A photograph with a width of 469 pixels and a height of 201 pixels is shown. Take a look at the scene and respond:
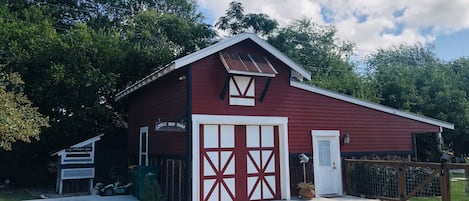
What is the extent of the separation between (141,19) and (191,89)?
12179 millimetres

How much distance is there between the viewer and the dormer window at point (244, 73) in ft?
30.0

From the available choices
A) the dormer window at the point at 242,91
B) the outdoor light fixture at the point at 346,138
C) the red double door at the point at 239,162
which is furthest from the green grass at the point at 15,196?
the outdoor light fixture at the point at 346,138

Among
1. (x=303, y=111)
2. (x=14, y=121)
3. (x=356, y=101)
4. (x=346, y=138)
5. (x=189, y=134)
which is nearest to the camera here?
(x=14, y=121)

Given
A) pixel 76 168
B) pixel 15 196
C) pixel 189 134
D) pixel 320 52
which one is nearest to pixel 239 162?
pixel 189 134

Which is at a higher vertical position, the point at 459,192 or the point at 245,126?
the point at 245,126

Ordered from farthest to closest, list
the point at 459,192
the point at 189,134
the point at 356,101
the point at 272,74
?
the point at 356,101 → the point at 272,74 → the point at 459,192 → the point at 189,134

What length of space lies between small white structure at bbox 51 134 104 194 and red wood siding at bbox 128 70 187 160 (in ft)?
4.78

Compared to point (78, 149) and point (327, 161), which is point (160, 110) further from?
point (327, 161)

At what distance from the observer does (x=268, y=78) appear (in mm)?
9883

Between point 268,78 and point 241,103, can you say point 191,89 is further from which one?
point 268,78

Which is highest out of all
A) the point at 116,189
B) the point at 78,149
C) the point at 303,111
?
the point at 303,111

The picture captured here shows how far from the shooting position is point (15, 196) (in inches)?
443

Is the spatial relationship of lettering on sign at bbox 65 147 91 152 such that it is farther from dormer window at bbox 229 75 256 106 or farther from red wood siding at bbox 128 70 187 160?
dormer window at bbox 229 75 256 106

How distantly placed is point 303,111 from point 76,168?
7223 millimetres
